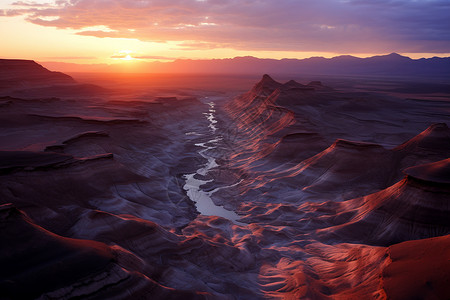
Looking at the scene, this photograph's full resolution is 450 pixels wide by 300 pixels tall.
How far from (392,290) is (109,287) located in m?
11.4

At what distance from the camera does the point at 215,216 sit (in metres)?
26.0

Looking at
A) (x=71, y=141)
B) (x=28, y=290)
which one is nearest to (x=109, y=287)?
(x=28, y=290)

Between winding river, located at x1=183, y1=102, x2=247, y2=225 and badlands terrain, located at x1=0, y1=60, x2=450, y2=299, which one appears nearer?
badlands terrain, located at x1=0, y1=60, x2=450, y2=299

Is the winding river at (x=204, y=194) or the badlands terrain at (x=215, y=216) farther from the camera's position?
the winding river at (x=204, y=194)

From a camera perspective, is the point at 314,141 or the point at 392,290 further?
the point at 314,141

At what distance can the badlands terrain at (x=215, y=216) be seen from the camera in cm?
1360

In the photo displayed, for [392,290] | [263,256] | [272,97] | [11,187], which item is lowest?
[263,256]

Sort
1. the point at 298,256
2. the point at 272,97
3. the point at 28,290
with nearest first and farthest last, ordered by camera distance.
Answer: the point at 28,290 < the point at 298,256 < the point at 272,97

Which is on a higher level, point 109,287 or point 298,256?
point 109,287

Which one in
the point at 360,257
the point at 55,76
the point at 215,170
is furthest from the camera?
the point at 55,76

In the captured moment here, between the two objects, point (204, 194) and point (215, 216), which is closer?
point (215, 216)

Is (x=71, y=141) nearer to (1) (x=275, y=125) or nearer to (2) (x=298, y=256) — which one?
(2) (x=298, y=256)

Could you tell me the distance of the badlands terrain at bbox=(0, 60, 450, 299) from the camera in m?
13.6

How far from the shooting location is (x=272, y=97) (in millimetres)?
75438
